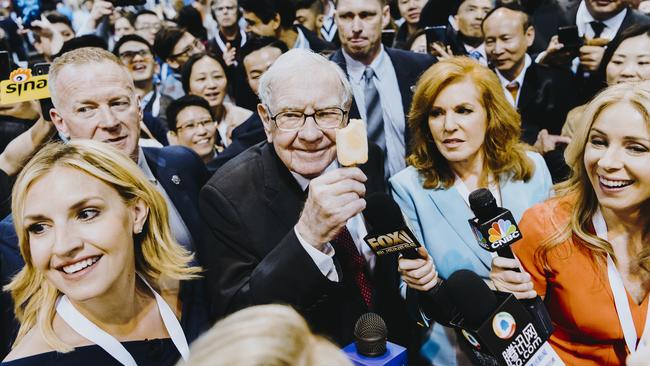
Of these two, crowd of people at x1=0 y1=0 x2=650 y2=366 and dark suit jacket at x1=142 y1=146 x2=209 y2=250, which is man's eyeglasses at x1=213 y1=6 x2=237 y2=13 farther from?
dark suit jacket at x1=142 y1=146 x2=209 y2=250

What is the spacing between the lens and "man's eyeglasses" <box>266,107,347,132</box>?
1801 millimetres

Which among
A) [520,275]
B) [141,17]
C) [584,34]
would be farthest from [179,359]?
[141,17]

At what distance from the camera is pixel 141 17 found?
7039 millimetres

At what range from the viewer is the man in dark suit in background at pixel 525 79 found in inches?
158

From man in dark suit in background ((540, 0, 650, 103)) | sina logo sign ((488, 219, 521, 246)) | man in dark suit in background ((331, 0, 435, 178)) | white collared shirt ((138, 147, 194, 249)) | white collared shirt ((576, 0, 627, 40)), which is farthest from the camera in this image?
white collared shirt ((576, 0, 627, 40))

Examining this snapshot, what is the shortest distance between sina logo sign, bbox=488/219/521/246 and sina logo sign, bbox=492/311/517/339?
194mm

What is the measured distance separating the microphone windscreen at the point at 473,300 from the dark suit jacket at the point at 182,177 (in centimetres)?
116

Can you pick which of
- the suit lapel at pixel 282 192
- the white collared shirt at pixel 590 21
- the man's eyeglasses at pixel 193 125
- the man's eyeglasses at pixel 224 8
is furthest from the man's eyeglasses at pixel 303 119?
the man's eyeglasses at pixel 224 8

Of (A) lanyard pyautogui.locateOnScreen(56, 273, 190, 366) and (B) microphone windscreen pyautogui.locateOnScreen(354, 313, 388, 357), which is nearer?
(B) microphone windscreen pyautogui.locateOnScreen(354, 313, 388, 357)

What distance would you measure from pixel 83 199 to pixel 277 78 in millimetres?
707

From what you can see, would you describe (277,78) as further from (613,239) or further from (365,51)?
(365,51)

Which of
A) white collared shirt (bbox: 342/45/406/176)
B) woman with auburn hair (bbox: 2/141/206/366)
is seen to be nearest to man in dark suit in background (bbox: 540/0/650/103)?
white collared shirt (bbox: 342/45/406/176)

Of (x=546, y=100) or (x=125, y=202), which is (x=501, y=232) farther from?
(x=546, y=100)

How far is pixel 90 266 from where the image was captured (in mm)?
1494
